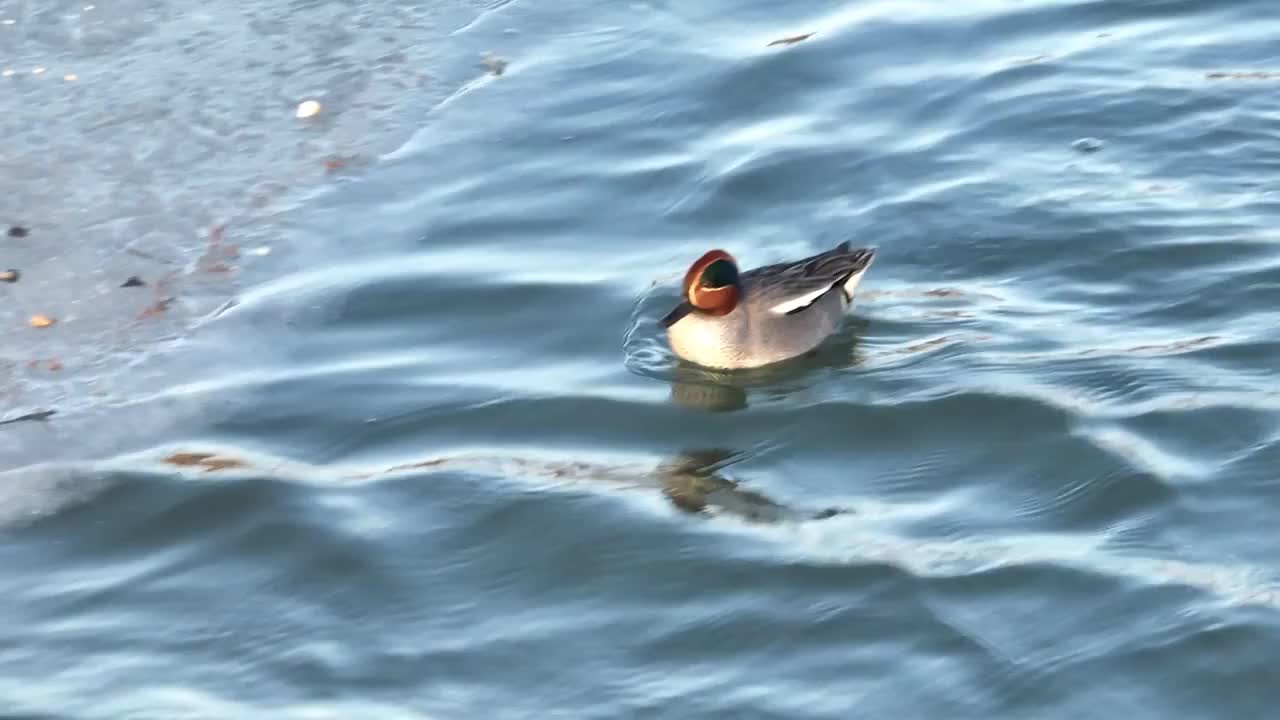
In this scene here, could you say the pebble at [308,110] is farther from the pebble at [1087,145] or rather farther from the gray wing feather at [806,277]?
the pebble at [1087,145]

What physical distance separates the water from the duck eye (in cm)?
47

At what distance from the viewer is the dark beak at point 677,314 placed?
9492 millimetres

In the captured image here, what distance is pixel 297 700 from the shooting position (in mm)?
6910

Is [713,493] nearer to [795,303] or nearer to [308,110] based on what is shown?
[795,303]

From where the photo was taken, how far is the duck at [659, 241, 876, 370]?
9508mm

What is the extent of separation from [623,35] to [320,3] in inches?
77.3

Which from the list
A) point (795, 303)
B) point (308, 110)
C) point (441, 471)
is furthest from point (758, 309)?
point (308, 110)

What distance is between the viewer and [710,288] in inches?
372

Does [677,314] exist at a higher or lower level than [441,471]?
higher

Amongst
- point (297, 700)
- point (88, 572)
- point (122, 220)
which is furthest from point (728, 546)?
point (122, 220)

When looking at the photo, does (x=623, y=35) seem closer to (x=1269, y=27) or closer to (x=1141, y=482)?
(x=1269, y=27)

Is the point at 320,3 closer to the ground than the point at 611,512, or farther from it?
farther from it

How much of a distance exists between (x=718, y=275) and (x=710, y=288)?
0.14 m

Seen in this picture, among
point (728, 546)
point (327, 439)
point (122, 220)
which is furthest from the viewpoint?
point (122, 220)
